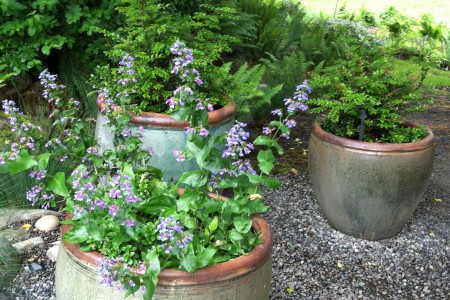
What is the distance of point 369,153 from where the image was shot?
10.0 ft

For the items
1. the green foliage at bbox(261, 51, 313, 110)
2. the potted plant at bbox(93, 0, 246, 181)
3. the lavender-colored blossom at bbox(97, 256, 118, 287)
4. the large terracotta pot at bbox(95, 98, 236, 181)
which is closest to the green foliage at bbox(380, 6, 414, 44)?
the green foliage at bbox(261, 51, 313, 110)

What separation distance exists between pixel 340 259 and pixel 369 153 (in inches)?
25.2

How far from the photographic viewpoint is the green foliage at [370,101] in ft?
10.6

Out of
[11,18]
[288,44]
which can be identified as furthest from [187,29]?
[288,44]

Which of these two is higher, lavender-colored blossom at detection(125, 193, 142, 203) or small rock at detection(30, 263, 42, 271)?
lavender-colored blossom at detection(125, 193, 142, 203)

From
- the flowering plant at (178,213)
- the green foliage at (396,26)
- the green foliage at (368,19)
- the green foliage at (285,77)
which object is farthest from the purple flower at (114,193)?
the green foliage at (368,19)

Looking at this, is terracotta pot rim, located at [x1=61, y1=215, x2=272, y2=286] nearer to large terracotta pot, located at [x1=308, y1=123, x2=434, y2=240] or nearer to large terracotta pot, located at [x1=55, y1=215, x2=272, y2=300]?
large terracotta pot, located at [x1=55, y1=215, x2=272, y2=300]

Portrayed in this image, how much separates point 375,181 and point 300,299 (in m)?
0.82

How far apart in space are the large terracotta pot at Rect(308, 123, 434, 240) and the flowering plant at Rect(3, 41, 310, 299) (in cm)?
118

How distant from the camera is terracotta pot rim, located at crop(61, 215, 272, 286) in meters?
1.67

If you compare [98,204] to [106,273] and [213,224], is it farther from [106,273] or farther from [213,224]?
[213,224]

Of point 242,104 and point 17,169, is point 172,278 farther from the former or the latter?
point 242,104

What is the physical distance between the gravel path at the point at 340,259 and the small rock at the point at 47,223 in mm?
84

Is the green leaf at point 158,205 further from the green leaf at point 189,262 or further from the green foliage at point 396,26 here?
the green foliage at point 396,26
